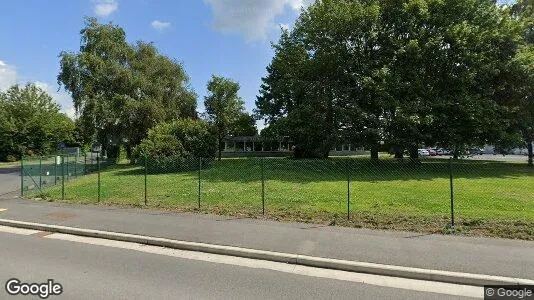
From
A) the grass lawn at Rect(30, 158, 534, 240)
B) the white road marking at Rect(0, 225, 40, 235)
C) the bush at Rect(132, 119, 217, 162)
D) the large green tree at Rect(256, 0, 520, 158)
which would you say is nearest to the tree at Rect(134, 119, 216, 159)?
the bush at Rect(132, 119, 217, 162)

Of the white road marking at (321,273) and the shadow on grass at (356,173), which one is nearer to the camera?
the white road marking at (321,273)

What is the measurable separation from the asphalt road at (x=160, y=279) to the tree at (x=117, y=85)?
28.6 metres

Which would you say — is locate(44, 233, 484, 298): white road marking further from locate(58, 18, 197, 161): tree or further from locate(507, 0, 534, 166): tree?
locate(58, 18, 197, 161): tree

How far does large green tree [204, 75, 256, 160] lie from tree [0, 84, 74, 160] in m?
21.7

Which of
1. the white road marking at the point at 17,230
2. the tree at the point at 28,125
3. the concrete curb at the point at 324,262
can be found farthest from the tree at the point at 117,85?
the concrete curb at the point at 324,262

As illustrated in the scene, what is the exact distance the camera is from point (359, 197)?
1453 cm

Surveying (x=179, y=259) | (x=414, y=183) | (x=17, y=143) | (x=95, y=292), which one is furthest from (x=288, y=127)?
(x=17, y=143)

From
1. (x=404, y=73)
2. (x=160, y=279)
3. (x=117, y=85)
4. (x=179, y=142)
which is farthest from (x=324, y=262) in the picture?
(x=117, y=85)

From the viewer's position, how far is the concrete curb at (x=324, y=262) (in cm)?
619

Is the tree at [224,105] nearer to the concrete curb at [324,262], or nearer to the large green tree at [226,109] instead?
the large green tree at [226,109]

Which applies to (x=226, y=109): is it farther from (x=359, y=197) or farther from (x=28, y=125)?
(x=359, y=197)

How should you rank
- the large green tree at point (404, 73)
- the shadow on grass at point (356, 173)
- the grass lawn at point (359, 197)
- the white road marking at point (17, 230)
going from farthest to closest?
the large green tree at point (404, 73), the shadow on grass at point (356, 173), the white road marking at point (17, 230), the grass lawn at point (359, 197)

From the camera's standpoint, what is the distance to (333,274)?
22.0ft

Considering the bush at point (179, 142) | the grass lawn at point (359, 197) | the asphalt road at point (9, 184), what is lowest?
the asphalt road at point (9, 184)
